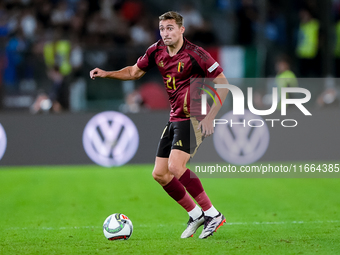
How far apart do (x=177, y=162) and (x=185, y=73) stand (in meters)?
0.89

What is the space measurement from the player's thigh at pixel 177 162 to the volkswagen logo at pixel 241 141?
613cm

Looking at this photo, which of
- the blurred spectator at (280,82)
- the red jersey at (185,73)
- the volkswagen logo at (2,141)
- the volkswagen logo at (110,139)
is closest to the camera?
the red jersey at (185,73)

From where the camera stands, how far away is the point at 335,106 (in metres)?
12.2

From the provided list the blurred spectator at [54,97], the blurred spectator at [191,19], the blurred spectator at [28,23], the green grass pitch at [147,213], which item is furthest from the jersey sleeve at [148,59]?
the blurred spectator at [28,23]

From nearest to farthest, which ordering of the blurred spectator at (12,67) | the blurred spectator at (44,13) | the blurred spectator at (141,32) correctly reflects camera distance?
the blurred spectator at (12,67)
the blurred spectator at (44,13)
the blurred spectator at (141,32)

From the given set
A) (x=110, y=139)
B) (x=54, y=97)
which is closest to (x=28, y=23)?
(x=54, y=97)

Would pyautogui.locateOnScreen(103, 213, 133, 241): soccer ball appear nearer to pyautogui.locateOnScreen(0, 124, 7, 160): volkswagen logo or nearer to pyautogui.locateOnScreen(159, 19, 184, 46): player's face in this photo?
pyautogui.locateOnScreen(159, 19, 184, 46): player's face

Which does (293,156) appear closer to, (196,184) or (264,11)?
(264,11)

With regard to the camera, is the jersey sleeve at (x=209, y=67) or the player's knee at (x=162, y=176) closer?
the jersey sleeve at (x=209, y=67)

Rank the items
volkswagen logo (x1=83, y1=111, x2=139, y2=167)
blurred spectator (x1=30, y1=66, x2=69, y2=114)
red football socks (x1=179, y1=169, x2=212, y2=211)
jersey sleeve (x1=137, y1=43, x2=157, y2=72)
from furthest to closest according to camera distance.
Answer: blurred spectator (x1=30, y1=66, x2=69, y2=114) < volkswagen logo (x1=83, y1=111, x2=139, y2=167) < jersey sleeve (x1=137, y1=43, x2=157, y2=72) < red football socks (x1=179, y1=169, x2=212, y2=211)

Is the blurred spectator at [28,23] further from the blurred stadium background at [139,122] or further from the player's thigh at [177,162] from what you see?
the player's thigh at [177,162]

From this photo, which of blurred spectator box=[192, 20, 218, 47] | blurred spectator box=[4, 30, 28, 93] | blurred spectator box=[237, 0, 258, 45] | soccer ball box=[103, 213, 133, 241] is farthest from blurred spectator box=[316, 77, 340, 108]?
soccer ball box=[103, 213, 133, 241]

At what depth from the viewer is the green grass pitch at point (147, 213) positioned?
16.1ft

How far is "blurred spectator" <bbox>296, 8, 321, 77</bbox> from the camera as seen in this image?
13852 millimetres
